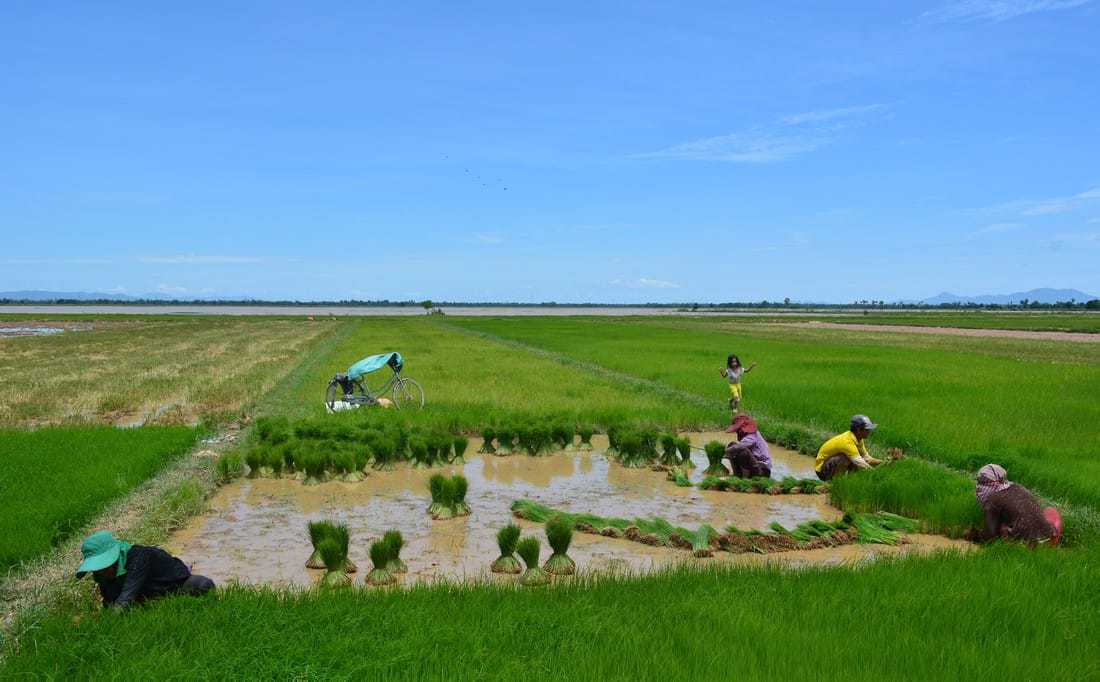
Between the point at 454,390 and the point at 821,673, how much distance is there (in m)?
13.2

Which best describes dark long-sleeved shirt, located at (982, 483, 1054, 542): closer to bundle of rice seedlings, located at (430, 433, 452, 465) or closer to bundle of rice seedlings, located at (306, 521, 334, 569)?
bundle of rice seedlings, located at (306, 521, 334, 569)

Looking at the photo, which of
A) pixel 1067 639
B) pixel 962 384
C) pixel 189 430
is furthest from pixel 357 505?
pixel 962 384

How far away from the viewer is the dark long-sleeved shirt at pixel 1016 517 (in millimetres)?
6047

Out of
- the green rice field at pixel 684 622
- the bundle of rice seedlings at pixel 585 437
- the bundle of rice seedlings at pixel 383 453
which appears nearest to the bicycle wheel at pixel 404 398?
the bundle of rice seedlings at pixel 585 437

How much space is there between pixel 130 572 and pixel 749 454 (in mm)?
6509

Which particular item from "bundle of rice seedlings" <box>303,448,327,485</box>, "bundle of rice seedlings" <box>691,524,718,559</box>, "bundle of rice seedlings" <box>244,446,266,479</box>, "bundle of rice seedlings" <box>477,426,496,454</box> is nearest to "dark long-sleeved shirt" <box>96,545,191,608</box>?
"bundle of rice seedlings" <box>691,524,718,559</box>

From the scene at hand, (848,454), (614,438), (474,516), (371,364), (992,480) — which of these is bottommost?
(474,516)

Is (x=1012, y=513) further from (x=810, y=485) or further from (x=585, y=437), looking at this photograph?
(x=585, y=437)

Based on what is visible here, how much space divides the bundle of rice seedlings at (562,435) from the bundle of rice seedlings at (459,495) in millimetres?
A: 3445

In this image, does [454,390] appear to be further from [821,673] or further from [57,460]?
[821,673]

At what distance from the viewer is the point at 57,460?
29.3 feet

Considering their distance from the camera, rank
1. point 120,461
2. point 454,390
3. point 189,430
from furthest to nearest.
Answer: point 454,390, point 189,430, point 120,461

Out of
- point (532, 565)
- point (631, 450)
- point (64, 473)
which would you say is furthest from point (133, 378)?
point (532, 565)

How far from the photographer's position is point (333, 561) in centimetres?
545
